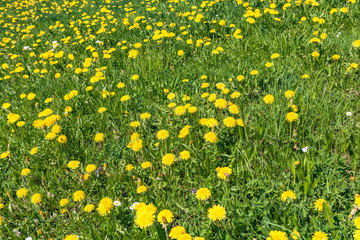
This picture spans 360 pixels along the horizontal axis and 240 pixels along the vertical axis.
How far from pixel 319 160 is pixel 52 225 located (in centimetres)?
192

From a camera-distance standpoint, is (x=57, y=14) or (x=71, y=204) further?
(x=57, y=14)

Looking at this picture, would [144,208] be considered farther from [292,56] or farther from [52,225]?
[292,56]

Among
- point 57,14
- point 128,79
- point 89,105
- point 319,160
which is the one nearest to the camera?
point 319,160

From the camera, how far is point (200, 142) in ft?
8.32

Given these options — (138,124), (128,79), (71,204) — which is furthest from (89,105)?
(71,204)

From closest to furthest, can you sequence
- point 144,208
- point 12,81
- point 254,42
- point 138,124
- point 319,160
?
point 144,208 → point 319,160 → point 138,124 → point 254,42 → point 12,81

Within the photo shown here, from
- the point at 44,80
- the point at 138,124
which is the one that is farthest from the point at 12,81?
the point at 138,124

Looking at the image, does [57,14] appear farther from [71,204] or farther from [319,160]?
[319,160]

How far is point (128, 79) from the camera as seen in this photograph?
3613 millimetres

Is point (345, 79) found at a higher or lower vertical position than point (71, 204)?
higher

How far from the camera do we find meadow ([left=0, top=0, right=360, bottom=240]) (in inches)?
71.1

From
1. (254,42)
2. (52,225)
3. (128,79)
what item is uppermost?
(254,42)

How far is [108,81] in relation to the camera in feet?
11.3

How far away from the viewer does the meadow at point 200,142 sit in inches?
71.1
